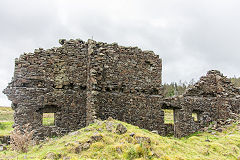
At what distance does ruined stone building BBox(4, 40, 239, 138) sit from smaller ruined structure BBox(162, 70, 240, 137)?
0.06m

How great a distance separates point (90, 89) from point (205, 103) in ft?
25.5

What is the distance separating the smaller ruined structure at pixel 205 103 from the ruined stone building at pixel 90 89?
2.5 inches

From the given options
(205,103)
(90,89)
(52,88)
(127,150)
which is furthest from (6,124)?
(127,150)

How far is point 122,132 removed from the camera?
25.2ft

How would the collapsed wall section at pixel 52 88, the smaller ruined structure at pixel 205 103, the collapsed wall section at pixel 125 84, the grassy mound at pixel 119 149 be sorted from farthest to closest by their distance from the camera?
1. the smaller ruined structure at pixel 205 103
2. the collapsed wall section at pixel 125 84
3. the collapsed wall section at pixel 52 88
4. the grassy mound at pixel 119 149

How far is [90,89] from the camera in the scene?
11.1 m

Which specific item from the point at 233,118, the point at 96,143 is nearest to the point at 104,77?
the point at 96,143

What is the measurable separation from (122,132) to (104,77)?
4.54 metres

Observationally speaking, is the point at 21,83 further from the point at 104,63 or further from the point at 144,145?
the point at 144,145

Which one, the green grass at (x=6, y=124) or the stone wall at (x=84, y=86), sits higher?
the stone wall at (x=84, y=86)

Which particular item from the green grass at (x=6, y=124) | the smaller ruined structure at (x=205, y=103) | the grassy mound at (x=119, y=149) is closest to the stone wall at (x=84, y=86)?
the smaller ruined structure at (x=205, y=103)

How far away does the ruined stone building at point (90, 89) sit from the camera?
10.6 meters

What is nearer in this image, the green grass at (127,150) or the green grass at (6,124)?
the green grass at (127,150)

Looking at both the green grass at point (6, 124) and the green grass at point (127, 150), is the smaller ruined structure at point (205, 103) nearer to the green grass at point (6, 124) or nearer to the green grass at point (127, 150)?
the green grass at point (127, 150)
